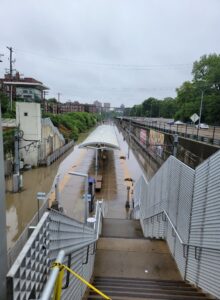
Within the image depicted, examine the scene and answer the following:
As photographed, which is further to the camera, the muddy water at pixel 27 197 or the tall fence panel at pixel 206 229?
the muddy water at pixel 27 197

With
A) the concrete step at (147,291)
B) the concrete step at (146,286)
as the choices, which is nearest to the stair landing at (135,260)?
the concrete step at (146,286)

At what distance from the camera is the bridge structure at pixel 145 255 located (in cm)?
197

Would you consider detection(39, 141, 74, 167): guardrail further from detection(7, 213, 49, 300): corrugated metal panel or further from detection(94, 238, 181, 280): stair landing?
detection(7, 213, 49, 300): corrugated metal panel

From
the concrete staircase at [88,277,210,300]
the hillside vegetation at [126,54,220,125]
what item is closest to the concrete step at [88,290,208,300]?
the concrete staircase at [88,277,210,300]

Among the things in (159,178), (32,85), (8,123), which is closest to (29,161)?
(8,123)

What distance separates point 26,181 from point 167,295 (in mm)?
13231

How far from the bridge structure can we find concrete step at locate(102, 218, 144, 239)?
1.82 meters

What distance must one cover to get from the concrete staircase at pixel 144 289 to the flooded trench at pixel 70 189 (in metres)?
4.47

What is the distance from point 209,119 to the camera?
39688mm

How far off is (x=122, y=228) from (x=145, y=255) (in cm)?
374

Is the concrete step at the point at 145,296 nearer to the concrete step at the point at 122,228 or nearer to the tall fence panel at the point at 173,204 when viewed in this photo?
the tall fence panel at the point at 173,204

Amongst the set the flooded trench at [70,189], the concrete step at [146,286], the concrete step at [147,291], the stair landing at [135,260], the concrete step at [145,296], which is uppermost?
the concrete step at [145,296]

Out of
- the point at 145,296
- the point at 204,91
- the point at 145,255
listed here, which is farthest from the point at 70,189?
the point at 204,91

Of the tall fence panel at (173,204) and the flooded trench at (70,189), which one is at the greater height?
the tall fence panel at (173,204)
